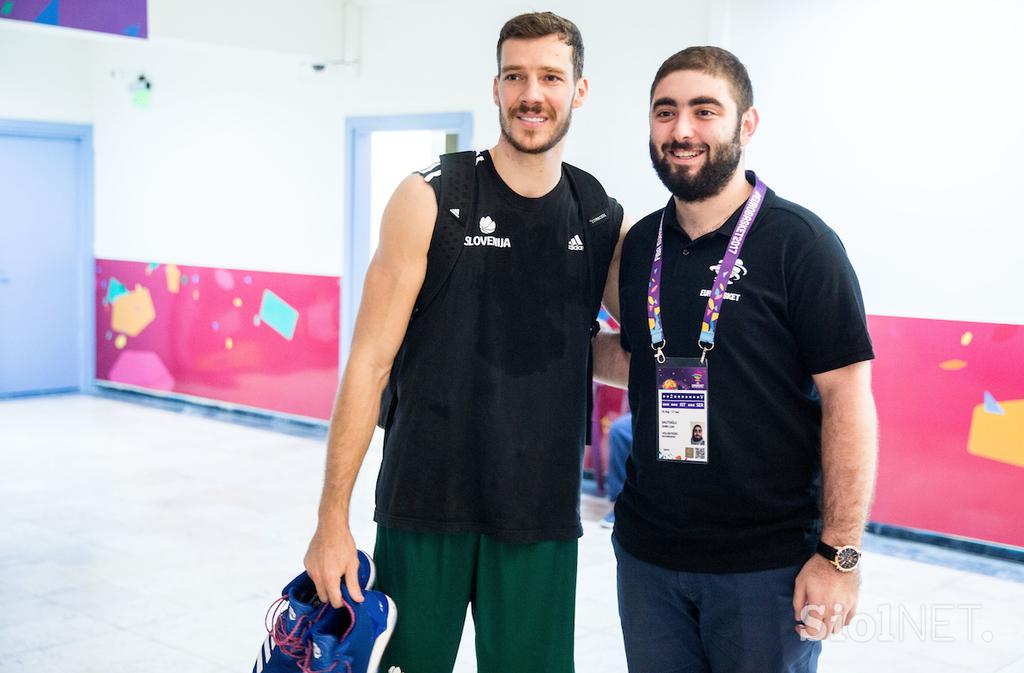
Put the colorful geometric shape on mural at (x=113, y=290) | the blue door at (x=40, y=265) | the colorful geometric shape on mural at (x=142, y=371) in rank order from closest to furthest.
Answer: the blue door at (x=40, y=265) < the colorful geometric shape on mural at (x=142, y=371) < the colorful geometric shape on mural at (x=113, y=290)

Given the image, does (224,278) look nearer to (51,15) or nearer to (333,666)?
(51,15)

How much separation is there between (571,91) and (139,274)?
289 inches

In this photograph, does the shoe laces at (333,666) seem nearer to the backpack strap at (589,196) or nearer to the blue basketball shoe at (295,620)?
the blue basketball shoe at (295,620)

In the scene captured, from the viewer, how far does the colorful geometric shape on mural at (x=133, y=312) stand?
8.87 metres

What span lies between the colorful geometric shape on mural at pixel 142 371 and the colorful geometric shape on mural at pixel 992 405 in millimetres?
6021

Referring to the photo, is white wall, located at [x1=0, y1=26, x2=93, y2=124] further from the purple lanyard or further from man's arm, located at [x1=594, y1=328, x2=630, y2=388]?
the purple lanyard

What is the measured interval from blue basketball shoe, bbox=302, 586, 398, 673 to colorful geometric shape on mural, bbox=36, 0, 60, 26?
14.7ft

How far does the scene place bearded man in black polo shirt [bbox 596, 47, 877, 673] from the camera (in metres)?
1.92

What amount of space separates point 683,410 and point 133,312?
772 centimetres

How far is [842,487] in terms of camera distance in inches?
76.1

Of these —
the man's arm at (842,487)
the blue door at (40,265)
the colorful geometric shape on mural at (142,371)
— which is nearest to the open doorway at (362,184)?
the colorful geometric shape on mural at (142,371)

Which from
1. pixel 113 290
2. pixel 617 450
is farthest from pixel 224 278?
pixel 617 450

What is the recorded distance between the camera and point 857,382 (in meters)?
1.91

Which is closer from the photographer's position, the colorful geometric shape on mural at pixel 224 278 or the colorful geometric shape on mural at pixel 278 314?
the colorful geometric shape on mural at pixel 278 314
